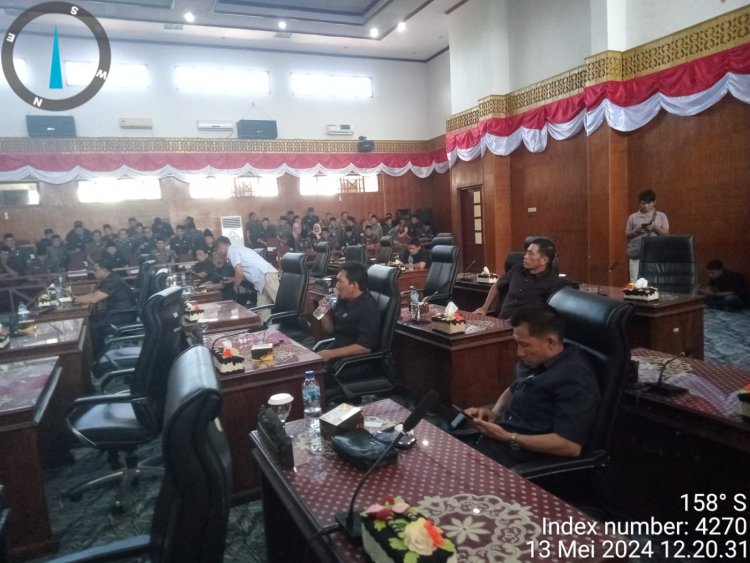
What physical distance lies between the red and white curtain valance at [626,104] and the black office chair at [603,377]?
18.0 ft

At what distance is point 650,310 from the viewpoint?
11.5 feet

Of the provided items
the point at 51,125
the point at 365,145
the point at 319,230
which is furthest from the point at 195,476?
the point at 365,145

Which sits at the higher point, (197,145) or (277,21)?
(277,21)

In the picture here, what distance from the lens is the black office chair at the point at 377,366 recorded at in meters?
2.92

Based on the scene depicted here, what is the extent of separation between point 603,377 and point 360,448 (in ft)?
3.02

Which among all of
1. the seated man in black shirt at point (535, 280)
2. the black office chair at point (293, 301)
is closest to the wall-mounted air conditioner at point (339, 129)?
the black office chair at point (293, 301)

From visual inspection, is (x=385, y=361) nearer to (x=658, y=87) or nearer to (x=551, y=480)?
(x=551, y=480)

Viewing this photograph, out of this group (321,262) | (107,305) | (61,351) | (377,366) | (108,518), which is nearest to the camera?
(108,518)

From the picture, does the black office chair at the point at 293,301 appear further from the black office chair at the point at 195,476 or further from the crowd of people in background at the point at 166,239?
the crowd of people in background at the point at 166,239

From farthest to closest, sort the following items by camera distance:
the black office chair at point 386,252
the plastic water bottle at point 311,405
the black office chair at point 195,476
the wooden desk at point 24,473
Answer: the black office chair at point 386,252, the wooden desk at point 24,473, the plastic water bottle at point 311,405, the black office chair at point 195,476

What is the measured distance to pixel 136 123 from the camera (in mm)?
10641

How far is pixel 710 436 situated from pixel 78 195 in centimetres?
1210

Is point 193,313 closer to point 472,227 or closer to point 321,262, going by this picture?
point 321,262

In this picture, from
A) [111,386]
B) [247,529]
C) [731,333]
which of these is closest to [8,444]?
[247,529]
